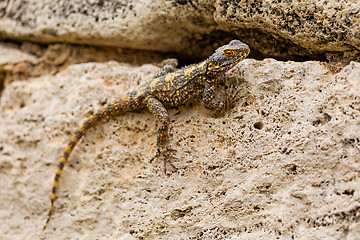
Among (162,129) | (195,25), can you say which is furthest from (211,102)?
(195,25)

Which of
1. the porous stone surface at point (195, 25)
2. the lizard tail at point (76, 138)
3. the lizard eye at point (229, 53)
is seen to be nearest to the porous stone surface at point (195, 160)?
the lizard tail at point (76, 138)

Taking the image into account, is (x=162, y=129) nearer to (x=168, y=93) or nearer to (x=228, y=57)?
(x=168, y=93)

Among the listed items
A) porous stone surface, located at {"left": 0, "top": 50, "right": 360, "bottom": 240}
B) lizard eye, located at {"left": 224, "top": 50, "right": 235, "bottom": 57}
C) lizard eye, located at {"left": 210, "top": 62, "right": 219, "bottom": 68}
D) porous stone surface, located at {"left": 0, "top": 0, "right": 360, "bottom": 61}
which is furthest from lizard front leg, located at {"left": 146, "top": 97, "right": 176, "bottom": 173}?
porous stone surface, located at {"left": 0, "top": 0, "right": 360, "bottom": 61}

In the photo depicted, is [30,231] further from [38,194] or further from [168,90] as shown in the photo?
[168,90]

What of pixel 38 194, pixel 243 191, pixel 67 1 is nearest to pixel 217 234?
pixel 243 191

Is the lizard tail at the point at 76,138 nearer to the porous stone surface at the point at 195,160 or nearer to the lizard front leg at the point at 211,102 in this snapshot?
the porous stone surface at the point at 195,160

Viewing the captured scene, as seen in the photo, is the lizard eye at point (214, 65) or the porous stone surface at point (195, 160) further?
the lizard eye at point (214, 65)

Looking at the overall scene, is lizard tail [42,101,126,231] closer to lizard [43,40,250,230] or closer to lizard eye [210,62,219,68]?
lizard [43,40,250,230]
